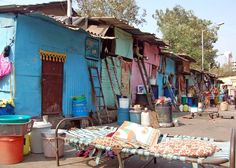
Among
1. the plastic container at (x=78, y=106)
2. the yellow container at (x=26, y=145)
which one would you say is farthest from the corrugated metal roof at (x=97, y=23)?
the yellow container at (x=26, y=145)

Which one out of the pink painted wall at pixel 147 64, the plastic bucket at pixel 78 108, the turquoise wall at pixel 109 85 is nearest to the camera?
the plastic bucket at pixel 78 108

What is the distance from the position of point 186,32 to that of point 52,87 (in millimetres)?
32653

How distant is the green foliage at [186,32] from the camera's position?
3925 centimetres

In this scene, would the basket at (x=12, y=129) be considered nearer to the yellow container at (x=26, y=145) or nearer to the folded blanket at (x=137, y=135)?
the yellow container at (x=26, y=145)

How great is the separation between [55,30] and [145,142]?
6080 millimetres

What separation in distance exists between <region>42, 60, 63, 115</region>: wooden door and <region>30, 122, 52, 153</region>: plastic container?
2.69 meters

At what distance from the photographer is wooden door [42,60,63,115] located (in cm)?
967

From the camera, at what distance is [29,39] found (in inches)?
358

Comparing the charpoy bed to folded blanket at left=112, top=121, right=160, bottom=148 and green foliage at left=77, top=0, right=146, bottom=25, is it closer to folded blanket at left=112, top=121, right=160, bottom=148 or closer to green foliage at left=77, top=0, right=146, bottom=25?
folded blanket at left=112, top=121, right=160, bottom=148

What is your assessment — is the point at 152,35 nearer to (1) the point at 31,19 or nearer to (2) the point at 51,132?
(1) the point at 31,19

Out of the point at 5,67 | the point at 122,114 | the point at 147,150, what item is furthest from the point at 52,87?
the point at 147,150

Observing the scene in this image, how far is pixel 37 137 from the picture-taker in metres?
6.89

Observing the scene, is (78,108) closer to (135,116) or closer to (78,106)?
(78,106)

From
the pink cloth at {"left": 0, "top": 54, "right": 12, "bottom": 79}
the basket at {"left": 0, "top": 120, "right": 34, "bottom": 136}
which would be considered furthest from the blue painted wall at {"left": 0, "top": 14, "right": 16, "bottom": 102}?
the basket at {"left": 0, "top": 120, "right": 34, "bottom": 136}
